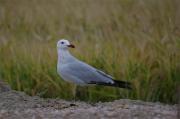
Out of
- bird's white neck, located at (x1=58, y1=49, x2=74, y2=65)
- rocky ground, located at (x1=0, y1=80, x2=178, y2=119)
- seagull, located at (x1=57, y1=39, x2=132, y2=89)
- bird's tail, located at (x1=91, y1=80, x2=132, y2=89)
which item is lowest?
rocky ground, located at (x1=0, y1=80, x2=178, y2=119)

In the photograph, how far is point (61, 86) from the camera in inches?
294

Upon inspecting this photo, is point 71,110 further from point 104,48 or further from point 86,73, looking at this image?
point 104,48

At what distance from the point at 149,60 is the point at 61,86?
3.08 ft

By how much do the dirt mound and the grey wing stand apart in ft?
1.26

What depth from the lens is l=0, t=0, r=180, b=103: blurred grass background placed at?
7262mm

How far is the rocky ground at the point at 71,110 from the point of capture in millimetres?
5453

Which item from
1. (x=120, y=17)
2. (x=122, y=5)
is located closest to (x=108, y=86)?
(x=120, y=17)

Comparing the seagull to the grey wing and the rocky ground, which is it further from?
the rocky ground

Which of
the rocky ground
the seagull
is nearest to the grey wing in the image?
the seagull

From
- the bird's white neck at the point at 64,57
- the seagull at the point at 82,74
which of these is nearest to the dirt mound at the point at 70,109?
the seagull at the point at 82,74

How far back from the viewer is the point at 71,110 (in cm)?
580

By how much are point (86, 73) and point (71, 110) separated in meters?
1.06

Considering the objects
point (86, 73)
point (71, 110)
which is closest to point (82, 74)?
point (86, 73)

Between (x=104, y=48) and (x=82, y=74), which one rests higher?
(x=104, y=48)
